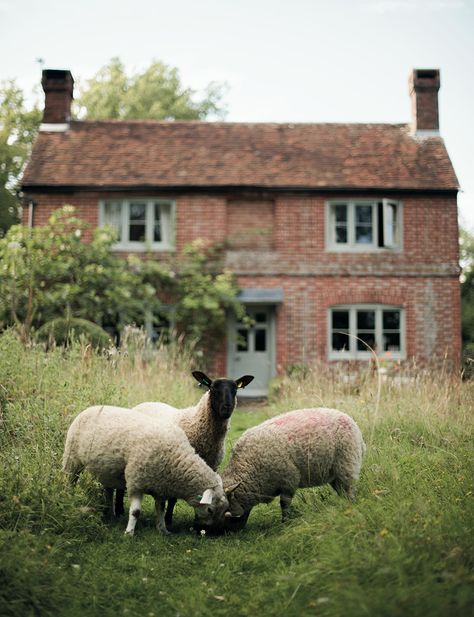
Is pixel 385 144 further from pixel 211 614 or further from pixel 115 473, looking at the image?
pixel 211 614

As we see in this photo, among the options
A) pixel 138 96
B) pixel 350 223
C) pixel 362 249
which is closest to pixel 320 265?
pixel 362 249

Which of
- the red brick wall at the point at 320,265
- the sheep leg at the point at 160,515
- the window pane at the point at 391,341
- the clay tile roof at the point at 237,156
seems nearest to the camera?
the sheep leg at the point at 160,515

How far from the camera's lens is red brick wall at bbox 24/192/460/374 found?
16.3m

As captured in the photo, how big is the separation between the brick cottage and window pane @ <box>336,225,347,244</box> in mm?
40

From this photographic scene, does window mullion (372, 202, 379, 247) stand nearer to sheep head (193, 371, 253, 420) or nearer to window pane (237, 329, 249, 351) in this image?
window pane (237, 329, 249, 351)

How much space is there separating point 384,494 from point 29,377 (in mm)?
4451

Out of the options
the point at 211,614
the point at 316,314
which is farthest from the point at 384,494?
the point at 316,314

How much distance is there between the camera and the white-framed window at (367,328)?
647 inches

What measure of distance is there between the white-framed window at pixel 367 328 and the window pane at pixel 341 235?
1.90 meters

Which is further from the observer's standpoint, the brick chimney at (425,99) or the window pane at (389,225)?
the brick chimney at (425,99)

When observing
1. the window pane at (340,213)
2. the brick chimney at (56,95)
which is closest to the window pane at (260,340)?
the window pane at (340,213)

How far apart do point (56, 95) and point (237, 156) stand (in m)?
5.98

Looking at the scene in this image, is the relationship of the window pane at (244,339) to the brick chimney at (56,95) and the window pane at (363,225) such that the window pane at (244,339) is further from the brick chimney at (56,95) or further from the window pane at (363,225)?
the brick chimney at (56,95)

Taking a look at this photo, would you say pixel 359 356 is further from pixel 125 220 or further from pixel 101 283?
pixel 125 220
